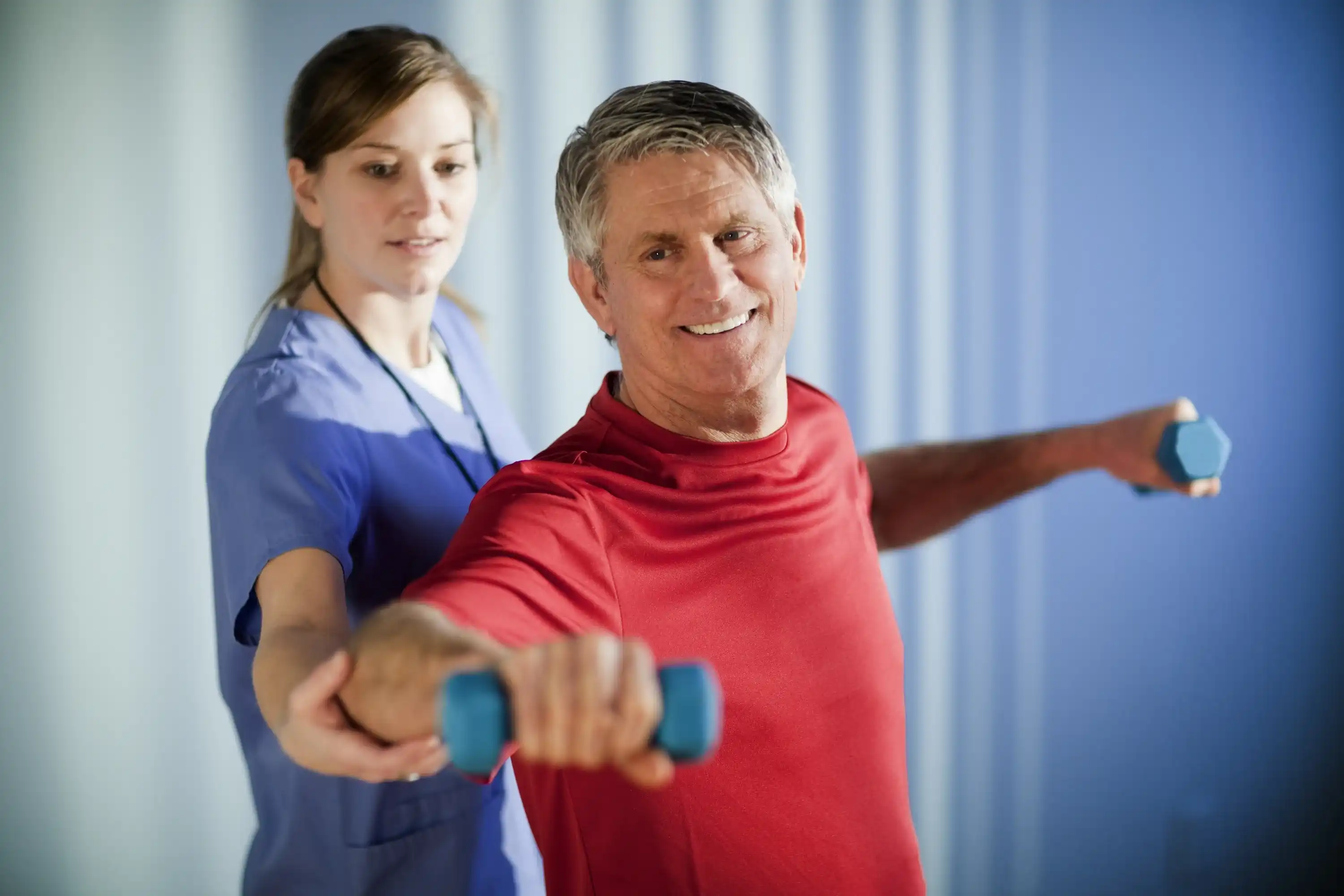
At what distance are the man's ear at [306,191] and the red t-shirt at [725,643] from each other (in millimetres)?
366

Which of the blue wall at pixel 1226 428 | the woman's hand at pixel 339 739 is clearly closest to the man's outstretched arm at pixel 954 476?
the woman's hand at pixel 339 739

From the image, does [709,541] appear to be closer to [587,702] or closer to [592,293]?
[592,293]

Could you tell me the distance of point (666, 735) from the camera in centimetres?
50

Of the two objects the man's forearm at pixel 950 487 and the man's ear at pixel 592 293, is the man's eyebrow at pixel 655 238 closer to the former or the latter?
the man's ear at pixel 592 293

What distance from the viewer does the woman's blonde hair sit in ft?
3.52

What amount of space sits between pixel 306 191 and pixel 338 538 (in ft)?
1.28

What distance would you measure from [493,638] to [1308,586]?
6.43 feet

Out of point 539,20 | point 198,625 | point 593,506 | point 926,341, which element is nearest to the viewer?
point 593,506

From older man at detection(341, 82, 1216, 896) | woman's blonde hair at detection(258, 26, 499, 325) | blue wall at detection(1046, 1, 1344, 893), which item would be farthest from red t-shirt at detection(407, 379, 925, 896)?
blue wall at detection(1046, 1, 1344, 893)

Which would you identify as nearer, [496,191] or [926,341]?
[496,191]

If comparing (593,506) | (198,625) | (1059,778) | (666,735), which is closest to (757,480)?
(593,506)

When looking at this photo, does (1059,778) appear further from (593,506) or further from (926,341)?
(593,506)

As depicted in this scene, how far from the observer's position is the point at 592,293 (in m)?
0.99

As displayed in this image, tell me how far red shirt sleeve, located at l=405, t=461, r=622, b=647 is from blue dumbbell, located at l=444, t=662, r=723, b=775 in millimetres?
151
